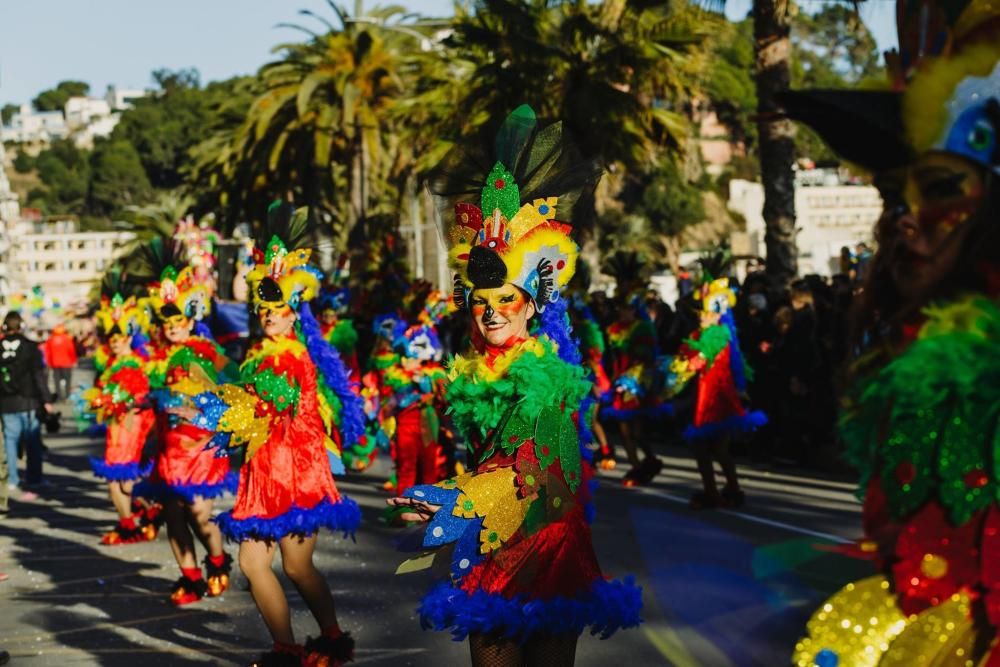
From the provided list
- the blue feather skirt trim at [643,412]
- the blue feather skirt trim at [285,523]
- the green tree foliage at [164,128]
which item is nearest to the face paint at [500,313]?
the blue feather skirt trim at [285,523]

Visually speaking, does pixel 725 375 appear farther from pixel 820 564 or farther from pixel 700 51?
pixel 700 51

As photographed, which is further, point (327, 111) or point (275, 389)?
point (327, 111)

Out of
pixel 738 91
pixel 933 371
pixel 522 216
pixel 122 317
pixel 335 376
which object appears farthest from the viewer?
pixel 738 91

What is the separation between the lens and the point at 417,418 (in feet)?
37.4

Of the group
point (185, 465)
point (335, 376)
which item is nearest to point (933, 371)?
point (335, 376)

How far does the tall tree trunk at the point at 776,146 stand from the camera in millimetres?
15242

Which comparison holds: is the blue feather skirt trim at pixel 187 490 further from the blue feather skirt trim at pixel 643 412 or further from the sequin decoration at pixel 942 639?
the sequin decoration at pixel 942 639

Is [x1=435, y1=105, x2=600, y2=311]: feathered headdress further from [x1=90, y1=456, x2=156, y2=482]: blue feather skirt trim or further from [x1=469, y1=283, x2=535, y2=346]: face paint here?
[x1=90, y1=456, x2=156, y2=482]: blue feather skirt trim

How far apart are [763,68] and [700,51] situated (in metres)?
6.42

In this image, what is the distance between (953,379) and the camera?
2.48 metres

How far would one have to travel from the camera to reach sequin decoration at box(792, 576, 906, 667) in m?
2.57

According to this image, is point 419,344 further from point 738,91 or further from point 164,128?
point 164,128

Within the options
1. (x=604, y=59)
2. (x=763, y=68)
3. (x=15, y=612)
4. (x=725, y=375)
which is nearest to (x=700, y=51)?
(x=604, y=59)

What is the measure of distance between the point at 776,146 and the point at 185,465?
9009 mm
